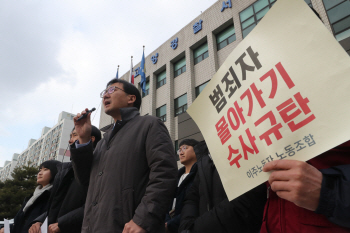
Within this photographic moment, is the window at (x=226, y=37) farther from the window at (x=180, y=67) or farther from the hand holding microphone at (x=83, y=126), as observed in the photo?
the hand holding microphone at (x=83, y=126)

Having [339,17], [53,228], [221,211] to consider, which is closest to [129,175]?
[221,211]

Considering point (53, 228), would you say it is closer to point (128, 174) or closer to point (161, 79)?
point (128, 174)

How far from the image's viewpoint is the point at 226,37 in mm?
13812

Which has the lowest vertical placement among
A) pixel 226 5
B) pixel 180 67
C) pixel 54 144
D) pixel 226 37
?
pixel 226 37

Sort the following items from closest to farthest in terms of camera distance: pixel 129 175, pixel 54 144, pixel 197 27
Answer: pixel 129 175, pixel 197 27, pixel 54 144

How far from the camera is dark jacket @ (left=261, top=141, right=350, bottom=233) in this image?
856 mm

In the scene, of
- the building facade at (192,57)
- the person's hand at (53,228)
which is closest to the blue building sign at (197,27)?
the building facade at (192,57)

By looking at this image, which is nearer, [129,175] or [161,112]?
[129,175]

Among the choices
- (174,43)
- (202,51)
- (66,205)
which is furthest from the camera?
(174,43)

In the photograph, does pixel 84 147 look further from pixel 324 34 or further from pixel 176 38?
pixel 176 38

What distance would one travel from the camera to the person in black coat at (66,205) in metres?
2.28

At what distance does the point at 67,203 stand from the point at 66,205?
2 centimetres

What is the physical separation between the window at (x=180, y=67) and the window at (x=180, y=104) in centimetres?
208

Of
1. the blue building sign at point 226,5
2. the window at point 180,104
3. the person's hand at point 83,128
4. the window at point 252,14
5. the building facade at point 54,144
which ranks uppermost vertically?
the building facade at point 54,144
